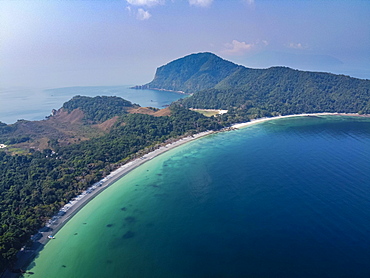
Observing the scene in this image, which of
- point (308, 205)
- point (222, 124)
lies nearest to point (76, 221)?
point (308, 205)

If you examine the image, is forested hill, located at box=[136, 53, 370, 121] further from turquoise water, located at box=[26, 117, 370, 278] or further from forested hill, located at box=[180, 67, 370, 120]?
turquoise water, located at box=[26, 117, 370, 278]

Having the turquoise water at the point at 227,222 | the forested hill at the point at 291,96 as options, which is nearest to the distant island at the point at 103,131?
the forested hill at the point at 291,96

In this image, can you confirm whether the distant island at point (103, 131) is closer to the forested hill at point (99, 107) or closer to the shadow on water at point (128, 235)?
the forested hill at point (99, 107)

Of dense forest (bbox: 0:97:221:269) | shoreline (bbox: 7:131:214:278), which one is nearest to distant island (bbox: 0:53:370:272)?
dense forest (bbox: 0:97:221:269)

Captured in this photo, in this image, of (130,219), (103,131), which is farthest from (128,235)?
(103,131)

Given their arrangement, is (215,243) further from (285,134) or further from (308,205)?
(285,134)

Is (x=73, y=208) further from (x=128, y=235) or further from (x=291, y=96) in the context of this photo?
(x=291, y=96)

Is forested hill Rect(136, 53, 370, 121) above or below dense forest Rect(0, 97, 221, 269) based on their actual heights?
above
